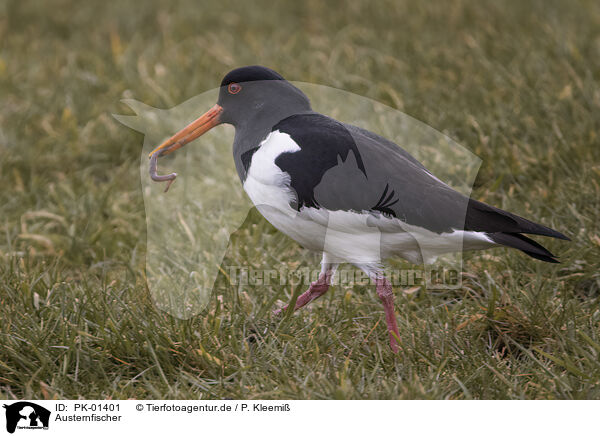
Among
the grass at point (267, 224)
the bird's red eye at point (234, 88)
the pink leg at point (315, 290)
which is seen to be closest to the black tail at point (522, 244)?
the grass at point (267, 224)

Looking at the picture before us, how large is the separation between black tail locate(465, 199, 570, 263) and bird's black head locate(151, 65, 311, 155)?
96cm

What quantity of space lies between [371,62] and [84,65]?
287cm

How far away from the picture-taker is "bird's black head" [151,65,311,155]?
3537 mm

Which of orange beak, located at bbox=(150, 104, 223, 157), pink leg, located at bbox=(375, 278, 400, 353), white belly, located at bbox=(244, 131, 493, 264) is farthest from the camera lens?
orange beak, located at bbox=(150, 104, 223, 157)

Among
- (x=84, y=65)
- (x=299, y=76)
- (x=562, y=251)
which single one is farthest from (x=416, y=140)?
(x=84, y=65)

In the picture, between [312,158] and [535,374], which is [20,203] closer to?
[312,158]

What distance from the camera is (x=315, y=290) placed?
3.84m
